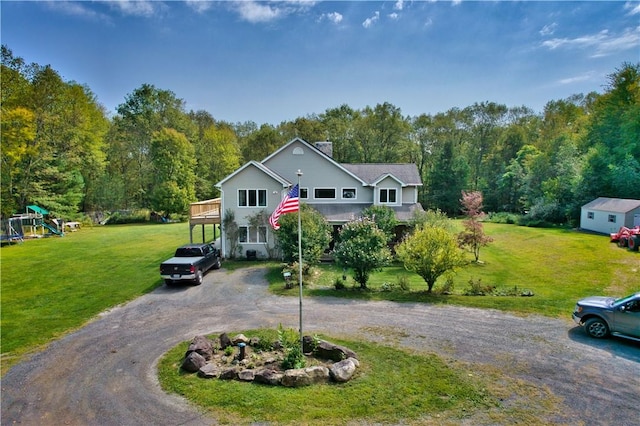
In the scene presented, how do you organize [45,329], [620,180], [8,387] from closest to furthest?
[8,387], [45,329], [620,180]

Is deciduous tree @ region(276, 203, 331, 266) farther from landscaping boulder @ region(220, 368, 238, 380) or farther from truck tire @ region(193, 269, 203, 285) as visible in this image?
landscaping boulder @ region(220, 368, 238, 380)

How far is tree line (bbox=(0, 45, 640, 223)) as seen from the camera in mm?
37500

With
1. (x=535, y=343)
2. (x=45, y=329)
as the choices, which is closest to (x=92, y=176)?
(x=45, y=329)

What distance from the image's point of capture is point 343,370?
9.50 metres

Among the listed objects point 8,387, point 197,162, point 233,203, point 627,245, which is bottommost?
point 8,387

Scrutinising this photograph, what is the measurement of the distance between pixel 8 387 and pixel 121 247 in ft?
70.9

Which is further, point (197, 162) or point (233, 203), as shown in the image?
point (197, 162)

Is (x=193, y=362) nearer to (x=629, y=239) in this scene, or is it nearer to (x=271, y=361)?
(x=271, y=361)

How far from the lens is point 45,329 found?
13.8 m

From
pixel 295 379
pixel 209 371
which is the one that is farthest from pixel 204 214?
pixel 295 379

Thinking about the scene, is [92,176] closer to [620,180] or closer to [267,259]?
[267,259]

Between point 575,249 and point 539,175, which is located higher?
point 539,175

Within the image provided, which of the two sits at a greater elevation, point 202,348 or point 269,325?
point 202,348

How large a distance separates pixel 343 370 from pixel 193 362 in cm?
422
